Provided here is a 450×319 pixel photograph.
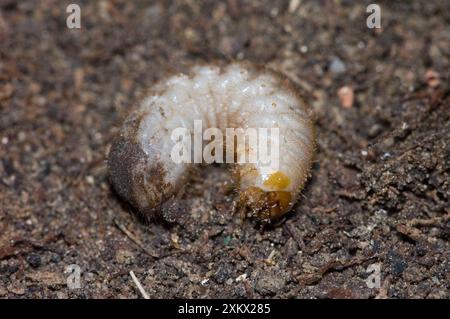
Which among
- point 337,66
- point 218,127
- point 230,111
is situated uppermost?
point 337,66

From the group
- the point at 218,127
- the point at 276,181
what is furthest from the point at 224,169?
the point at 276,181

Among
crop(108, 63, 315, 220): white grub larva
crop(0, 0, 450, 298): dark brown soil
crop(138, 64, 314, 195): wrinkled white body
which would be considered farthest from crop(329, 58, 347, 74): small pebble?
crop(138, 64, 314, 195): wrinkled white body

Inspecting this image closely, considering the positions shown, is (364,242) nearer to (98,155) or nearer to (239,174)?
(239,174)

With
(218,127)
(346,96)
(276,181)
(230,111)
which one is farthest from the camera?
(346,96)

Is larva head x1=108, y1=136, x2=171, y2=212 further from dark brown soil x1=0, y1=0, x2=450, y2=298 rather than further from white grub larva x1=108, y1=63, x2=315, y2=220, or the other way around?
dark brown soil x1=0, y1=0, x2=450, y2=298

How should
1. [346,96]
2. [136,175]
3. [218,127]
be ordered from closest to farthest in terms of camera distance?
[136,175]
[218,127]
[346,96]

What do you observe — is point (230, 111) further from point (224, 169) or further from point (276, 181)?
point (276, 181)

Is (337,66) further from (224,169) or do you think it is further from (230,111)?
(224,169)

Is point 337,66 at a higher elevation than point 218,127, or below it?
higher

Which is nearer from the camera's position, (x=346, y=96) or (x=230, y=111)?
(x=230, y=111)
